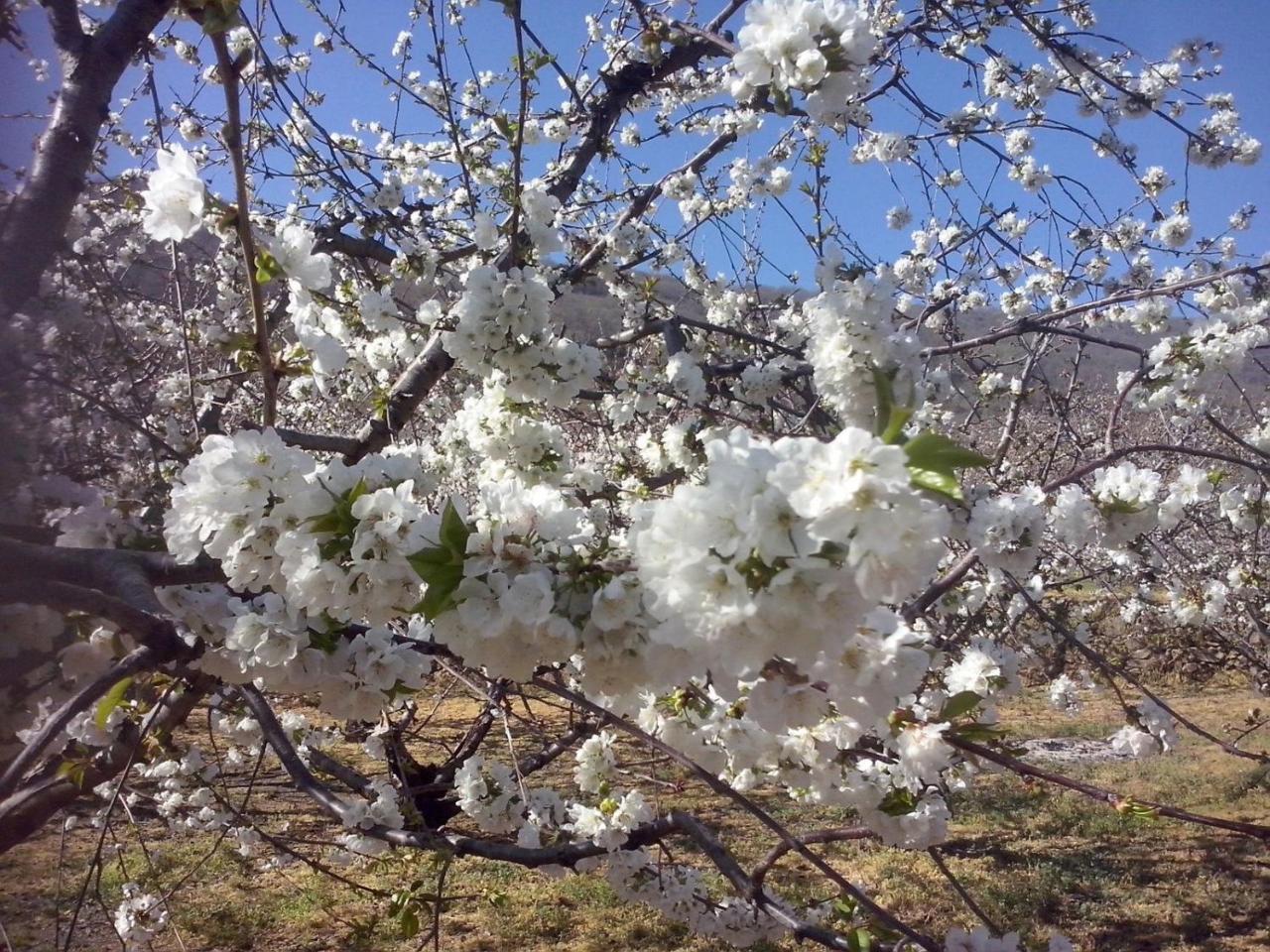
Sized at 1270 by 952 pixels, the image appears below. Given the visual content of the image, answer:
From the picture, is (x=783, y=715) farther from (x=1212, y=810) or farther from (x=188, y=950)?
(x=1212, y=810)

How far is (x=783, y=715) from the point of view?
1278 millimetres

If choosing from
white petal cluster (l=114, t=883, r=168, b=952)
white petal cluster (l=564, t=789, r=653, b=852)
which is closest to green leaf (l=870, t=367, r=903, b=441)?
white petal cluster (l=564, t=789, r=653, b=852)

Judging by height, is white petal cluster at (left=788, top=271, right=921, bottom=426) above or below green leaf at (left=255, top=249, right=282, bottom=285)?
above

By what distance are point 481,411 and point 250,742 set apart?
232cm

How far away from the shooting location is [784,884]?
5.68m

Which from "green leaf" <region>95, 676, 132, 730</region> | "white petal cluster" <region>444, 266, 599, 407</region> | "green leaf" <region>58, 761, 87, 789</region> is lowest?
"green leaf" <region>58, 761, 87, 789</region>

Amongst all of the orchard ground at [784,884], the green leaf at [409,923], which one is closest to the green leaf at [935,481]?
the green leaf at [409,923]

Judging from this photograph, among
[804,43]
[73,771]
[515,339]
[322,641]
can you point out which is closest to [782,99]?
[804,43]

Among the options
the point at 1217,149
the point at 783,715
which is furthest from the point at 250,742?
the point at 1217,149

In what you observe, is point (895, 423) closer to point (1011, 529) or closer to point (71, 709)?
point (71, 709)

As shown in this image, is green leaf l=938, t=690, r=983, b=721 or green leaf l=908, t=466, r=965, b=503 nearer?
green leaf l=908, t=466, r=965, b=503

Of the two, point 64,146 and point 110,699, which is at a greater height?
point 64,146

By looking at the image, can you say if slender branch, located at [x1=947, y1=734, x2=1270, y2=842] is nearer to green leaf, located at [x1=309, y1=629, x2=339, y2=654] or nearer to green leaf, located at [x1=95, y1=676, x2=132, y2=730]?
green leaf, located at [x1=309, y1=629, x2=339, y2=654]

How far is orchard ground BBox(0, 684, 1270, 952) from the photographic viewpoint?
4.71m
